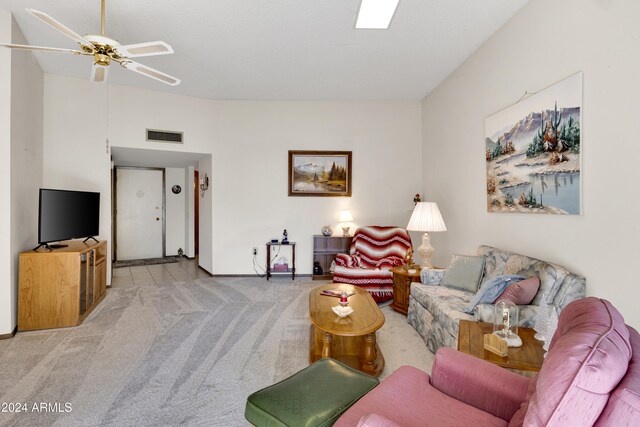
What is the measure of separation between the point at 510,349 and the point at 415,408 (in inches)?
32.6

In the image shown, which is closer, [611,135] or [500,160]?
[611,135]

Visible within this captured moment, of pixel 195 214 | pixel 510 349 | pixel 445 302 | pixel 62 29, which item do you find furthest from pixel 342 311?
pixel 195 214

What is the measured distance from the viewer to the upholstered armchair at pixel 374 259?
403cm

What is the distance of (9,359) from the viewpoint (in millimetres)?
2451

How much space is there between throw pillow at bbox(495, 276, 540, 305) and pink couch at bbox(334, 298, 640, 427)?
99 cm

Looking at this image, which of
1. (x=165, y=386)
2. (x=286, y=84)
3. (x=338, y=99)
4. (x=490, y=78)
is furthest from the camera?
(x=338, y=99)

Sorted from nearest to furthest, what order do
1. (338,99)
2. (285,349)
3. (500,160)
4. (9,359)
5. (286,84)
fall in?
1. (9,359)
2. (285,349)
3. (500,160)
4. (286,84)
5. (338,99)

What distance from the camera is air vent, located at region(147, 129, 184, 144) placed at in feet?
15.7

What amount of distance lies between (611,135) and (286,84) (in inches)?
147

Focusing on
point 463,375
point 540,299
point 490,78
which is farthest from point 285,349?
point 490,78

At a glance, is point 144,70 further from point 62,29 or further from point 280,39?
point 280,39

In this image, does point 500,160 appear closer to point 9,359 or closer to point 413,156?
point 413,156

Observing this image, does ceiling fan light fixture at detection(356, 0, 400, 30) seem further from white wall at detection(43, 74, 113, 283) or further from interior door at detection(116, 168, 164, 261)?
interior door at detection(116, 168, 164, 261)

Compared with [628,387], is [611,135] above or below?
above
